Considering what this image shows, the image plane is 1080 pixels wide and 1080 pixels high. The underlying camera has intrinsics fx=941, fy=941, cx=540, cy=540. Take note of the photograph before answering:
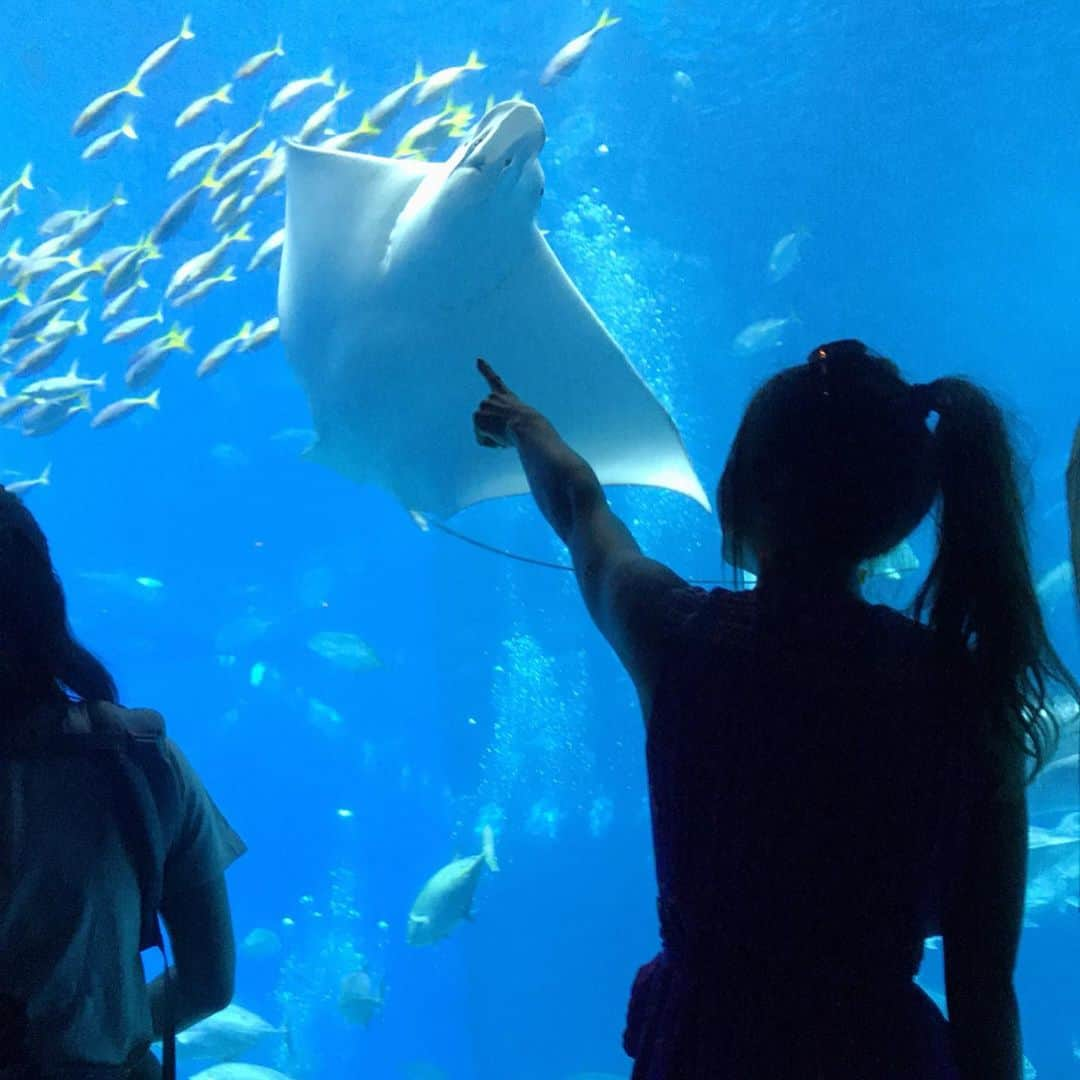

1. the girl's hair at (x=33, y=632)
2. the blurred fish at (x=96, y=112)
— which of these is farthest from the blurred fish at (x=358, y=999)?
the girl's hair at (x=33, y=632)

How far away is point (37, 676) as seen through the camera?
1075 millimetres

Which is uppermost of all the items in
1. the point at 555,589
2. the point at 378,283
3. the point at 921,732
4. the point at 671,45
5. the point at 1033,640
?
the point at 671,45

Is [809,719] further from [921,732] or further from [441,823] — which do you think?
[441,823]

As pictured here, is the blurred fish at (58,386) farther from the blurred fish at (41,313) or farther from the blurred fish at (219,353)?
the blurred fish at (219,353)

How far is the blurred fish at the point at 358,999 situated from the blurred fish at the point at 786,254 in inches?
366

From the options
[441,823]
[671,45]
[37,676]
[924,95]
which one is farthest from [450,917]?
[441,823]

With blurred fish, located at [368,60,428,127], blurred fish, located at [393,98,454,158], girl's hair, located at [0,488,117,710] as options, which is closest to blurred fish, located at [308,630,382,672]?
blurred fish, located at [393,98,454,158]

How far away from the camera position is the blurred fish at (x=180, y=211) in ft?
20.4

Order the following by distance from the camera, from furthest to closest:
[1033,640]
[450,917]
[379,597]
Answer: [379,597]
[450,917]
[1033,640]

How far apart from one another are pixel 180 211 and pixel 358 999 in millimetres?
7943

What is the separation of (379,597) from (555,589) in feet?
14.3

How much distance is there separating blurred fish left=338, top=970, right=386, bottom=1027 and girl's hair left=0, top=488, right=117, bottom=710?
10.0m

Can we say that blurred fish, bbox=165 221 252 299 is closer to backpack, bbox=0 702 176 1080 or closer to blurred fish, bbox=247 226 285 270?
blurred fish, bbox=247 226 285 270

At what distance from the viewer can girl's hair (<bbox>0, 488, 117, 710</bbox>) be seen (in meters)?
1.07
